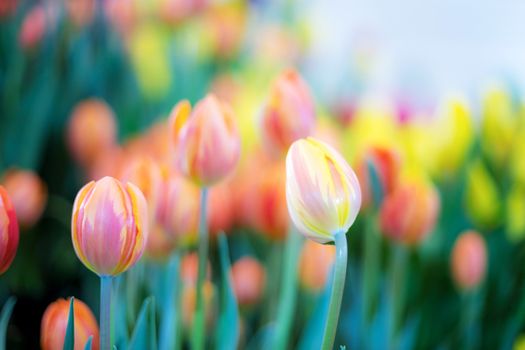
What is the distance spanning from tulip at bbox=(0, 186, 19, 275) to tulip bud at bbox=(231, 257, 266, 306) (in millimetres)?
210

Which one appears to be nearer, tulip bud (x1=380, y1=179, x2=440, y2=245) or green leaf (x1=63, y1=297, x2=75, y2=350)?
green leaf (x1=63, y1=297, x2=75, y2=350)

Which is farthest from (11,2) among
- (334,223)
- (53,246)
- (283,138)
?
(334,223)

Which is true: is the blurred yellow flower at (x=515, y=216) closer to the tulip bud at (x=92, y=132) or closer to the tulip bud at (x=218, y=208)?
the tulip bud at (x=218, y=208)

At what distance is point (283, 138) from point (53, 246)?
0.33 m

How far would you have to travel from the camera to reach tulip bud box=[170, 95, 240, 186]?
0.34 metres

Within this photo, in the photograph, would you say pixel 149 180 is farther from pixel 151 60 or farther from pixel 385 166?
pixel 151 60

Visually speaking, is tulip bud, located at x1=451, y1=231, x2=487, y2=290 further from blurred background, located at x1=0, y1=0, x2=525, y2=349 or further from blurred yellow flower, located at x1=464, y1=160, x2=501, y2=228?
blurred yellow flower, located at x1=464, y1=160, x2=501, y2=228

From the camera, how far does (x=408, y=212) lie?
419 mm

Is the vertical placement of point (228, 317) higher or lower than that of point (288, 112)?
lower

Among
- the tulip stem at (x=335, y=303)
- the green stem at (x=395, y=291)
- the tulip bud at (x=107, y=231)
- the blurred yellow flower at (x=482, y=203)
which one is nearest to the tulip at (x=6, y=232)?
the tulip bud at (x=107, y=231)

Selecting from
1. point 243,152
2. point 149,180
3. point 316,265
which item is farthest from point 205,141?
point 243,152

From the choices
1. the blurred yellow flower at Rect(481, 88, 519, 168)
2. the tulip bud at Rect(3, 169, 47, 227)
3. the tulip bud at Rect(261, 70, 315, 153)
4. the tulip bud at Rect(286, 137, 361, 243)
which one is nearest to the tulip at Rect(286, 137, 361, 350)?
the tulip bud at Rect(286, 137, 361, 243)

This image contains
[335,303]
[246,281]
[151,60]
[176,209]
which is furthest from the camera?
[151,60]

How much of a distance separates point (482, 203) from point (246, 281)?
216mm
